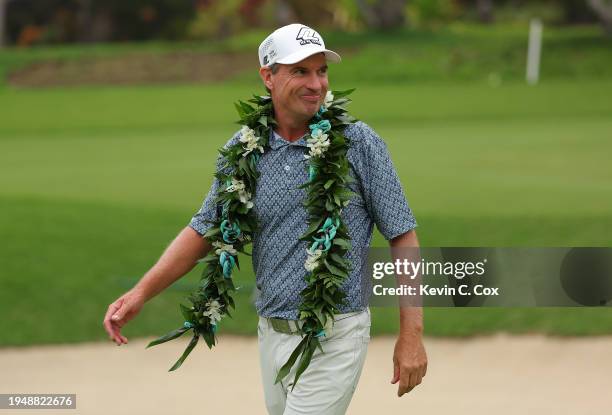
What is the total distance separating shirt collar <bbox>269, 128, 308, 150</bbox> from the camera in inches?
173

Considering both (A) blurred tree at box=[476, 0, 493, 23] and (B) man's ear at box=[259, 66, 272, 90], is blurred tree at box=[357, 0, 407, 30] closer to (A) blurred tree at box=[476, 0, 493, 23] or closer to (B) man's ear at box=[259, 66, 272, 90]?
(A) blurred tree at box=[476, 0, 493, 23]

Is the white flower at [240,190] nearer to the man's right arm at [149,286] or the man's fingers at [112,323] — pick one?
the man's right arm at [149,286]

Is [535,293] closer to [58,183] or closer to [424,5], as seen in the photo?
[58,183]

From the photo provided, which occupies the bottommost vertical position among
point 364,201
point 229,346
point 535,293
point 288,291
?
point 229,346

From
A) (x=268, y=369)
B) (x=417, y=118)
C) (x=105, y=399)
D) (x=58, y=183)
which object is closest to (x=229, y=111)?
(x=417, y=118)

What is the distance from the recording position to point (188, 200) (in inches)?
516

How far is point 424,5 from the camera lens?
45.6 m

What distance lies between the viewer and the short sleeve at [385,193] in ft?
13.9

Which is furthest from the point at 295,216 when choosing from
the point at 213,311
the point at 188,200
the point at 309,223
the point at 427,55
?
the point at 427,55

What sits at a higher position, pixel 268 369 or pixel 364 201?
pixel 364 201

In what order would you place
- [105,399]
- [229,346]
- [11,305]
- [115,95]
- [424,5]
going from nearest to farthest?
[105,399] < [229,346] < [11,305] < [115,95] < [424,5]

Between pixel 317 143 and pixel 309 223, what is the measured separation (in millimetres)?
262

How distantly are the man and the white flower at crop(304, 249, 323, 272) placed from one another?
5 centimetres

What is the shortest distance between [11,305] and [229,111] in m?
17.4
